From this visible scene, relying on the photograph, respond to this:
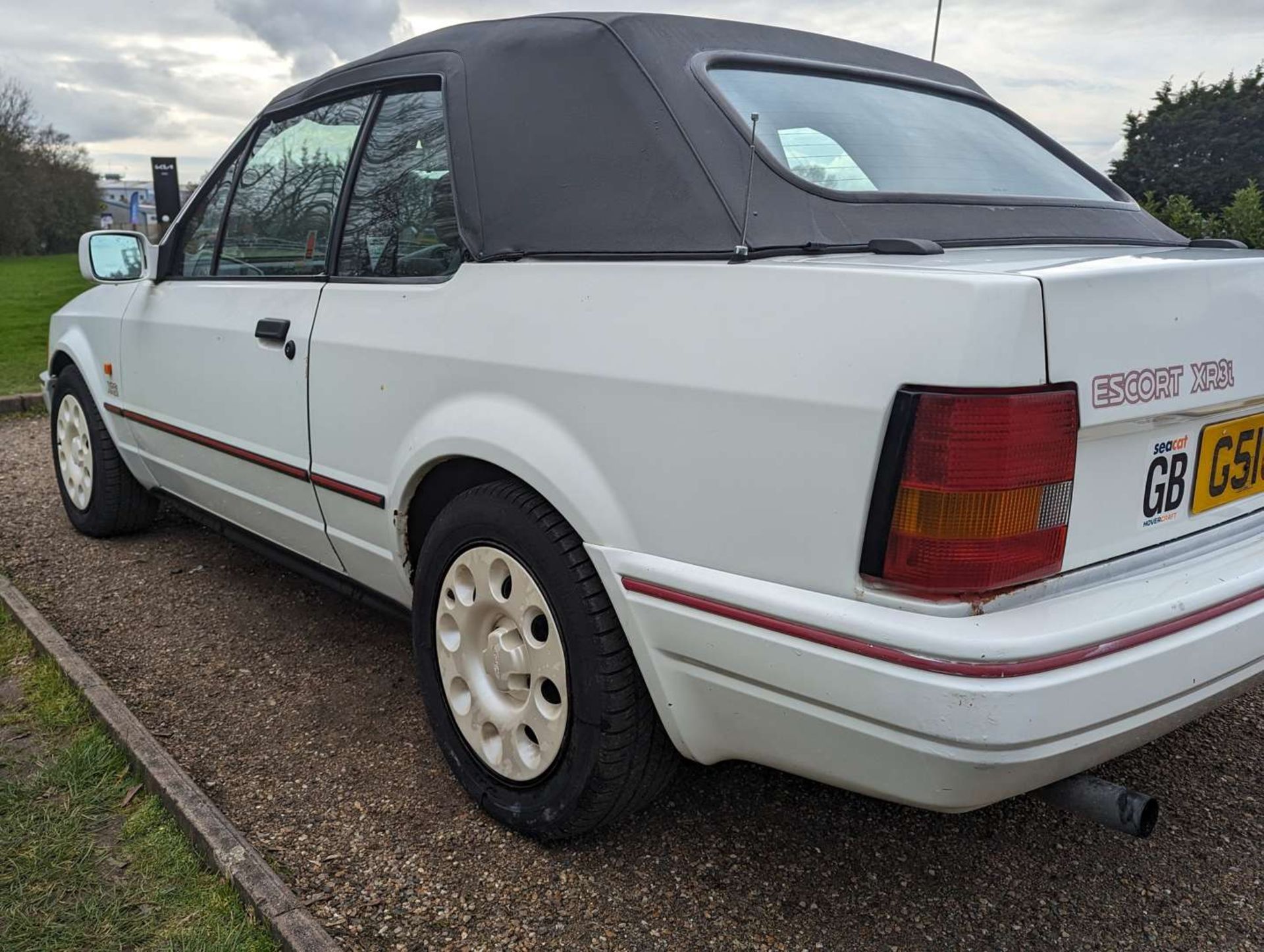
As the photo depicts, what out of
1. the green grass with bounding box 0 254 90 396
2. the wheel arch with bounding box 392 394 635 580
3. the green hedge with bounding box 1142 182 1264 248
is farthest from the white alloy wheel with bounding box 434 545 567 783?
the green hedge with bounding box 1142 182 1264 248

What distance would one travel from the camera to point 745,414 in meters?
1.72

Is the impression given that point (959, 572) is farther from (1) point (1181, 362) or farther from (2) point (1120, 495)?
(1) point (1181, 362)

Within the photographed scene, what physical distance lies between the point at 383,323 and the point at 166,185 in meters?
16.1

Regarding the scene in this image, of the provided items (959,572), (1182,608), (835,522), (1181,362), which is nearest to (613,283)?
(835,522)

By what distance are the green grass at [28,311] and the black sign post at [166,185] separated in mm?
2009

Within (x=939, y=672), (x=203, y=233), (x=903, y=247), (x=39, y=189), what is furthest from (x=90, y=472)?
(x=39, y=189)

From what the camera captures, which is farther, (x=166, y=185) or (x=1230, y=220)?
(x=166, y=185)

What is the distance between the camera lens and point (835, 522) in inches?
64.0

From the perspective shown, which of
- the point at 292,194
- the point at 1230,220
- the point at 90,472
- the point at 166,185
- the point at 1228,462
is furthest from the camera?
the point at 166,185

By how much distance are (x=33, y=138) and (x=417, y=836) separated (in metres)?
44.6

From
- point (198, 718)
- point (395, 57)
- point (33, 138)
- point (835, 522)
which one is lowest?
point (198, 718)

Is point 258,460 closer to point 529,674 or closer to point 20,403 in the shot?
point 529,674

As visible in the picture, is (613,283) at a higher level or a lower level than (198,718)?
higher

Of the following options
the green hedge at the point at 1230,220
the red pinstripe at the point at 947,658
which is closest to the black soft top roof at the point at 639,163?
the red pinstripe at the point at 947,658
